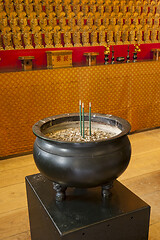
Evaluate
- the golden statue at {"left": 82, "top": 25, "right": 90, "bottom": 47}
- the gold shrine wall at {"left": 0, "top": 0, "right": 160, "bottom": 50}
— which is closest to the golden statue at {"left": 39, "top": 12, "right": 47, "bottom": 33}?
the gold shrine wall at {"left": 0, "top": 0, "right": 160, "bottom": 50}

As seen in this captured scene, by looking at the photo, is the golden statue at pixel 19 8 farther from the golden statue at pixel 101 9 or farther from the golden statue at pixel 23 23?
the golden statue at pixel 101 9

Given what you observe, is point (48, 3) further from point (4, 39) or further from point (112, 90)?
point (112, 90)

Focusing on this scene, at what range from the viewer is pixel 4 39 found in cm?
308

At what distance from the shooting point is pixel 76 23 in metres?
3.59

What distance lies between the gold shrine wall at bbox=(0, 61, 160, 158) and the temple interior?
11 millimetres

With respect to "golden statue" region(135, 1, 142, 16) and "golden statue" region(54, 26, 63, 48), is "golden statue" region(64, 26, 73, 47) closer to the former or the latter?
"golden statue" region(54, 26, 63, 48)

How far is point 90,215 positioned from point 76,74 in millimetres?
2180

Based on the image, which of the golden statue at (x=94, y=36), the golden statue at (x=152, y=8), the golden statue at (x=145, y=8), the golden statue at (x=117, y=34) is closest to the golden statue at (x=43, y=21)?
the golden statue at (x=94, y=36)

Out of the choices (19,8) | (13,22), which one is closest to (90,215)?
(13,22)

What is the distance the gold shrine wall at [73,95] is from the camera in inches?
112

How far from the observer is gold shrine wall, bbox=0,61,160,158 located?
112 inches

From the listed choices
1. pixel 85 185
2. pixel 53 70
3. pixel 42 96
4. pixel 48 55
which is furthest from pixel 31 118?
pixel 85 185

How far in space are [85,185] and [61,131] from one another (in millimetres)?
405

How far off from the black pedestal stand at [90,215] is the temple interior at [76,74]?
2.68 feet
